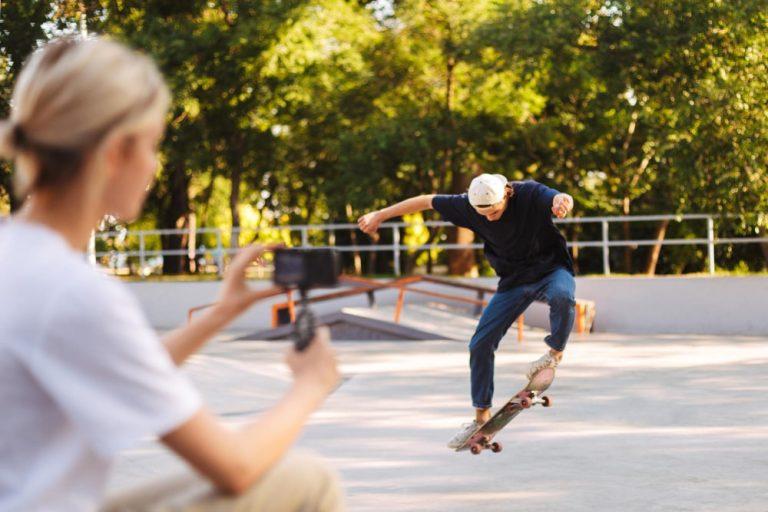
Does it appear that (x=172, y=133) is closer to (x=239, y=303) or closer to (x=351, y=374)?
(x=351, y=374)

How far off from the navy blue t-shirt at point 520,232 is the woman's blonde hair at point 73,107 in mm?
5661

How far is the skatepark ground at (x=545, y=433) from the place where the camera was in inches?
235

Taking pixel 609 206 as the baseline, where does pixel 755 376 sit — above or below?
below

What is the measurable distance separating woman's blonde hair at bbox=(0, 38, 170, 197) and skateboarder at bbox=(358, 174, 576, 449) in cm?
540

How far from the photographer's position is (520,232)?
24.5 ft

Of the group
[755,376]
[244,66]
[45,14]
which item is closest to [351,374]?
[755,376]

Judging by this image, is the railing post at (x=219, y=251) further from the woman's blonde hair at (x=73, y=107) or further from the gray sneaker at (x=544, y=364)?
the woman's blonde hair at (x=73, y=107)

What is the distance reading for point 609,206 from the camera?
27094 mm

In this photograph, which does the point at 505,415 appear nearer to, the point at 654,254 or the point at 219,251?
the point at 219,251

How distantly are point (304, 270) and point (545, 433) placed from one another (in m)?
6.18

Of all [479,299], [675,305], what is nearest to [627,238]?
[675,305]

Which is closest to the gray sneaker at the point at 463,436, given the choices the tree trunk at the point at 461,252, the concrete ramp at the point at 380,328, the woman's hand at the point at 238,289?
the woman's hand at the point at 238,289

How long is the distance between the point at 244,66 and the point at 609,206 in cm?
909

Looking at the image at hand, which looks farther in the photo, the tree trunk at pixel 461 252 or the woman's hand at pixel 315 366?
the tree trunk at pixel 461 252
